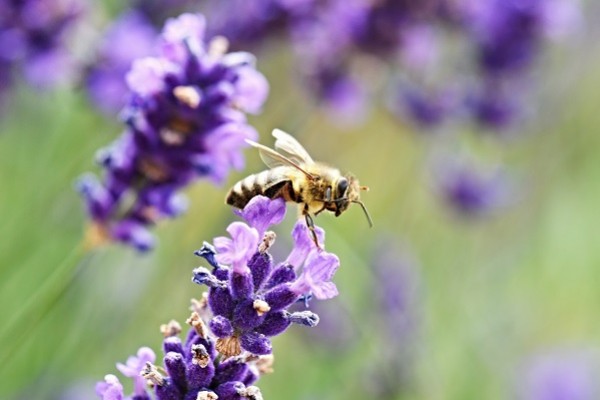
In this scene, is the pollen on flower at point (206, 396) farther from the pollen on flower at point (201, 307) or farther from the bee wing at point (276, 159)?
the bee wing at point (276, 159)

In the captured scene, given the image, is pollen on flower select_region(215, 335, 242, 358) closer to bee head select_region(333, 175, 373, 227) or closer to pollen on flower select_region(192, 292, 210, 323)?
pollen on flower select_region(192, 292, 210, 323)

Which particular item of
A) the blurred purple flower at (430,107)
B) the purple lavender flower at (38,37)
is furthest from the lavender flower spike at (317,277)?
the blurred purple flower at (430,107)

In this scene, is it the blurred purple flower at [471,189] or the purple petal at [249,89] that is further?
the blurred purple flower at [471,189]

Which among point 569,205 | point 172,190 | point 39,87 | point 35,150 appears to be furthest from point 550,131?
point 172,190

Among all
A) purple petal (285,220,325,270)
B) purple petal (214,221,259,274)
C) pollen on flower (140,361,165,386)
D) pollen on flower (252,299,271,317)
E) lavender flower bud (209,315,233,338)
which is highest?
purple petal (285,220,325,270)

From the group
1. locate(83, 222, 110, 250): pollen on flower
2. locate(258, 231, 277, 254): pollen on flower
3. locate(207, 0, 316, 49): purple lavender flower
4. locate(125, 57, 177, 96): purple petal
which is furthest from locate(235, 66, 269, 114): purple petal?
locate(207, 0, 316, 49): purple lavender flower
